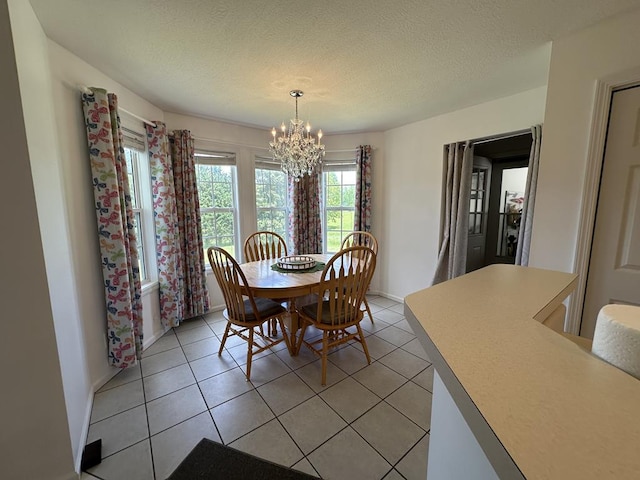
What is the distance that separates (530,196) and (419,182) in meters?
1.18

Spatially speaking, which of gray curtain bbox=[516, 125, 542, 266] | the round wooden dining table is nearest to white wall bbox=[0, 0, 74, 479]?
the round wooden dining table

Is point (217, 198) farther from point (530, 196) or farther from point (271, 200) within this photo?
point (530, 196)

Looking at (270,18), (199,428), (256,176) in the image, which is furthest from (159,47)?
(199,428)

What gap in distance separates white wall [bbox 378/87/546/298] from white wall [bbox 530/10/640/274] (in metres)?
0.86

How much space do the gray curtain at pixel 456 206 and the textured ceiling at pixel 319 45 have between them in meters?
0.54

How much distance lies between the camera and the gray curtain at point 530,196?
7.18 ft

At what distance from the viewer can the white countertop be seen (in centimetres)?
35

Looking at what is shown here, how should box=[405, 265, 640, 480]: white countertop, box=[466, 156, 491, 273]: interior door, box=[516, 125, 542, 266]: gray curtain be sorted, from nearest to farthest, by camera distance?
1. box=[405, 265, 640, 480]: white countertop
2. box=[516, 125, 542, 266]: gray curtain
3. box=[466, 156, 491, 273]: interior door

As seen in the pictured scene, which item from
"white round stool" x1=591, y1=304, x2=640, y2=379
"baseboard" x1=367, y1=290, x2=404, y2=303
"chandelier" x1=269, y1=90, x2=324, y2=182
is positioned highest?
"chandelier" x1=269, y1=90, x2=324, y2=182

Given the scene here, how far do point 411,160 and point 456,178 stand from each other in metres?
0.66

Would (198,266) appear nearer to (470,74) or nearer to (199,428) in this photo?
(199,428)

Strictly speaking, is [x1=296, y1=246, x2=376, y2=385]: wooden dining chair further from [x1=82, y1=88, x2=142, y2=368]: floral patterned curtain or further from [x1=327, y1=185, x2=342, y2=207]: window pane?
[x1=327, y1=185, x2=342, y2=207]: window pane

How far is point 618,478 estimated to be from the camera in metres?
0.32

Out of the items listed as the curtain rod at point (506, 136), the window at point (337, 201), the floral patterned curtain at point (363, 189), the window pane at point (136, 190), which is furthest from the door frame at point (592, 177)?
the window pane at point (136, 190)
